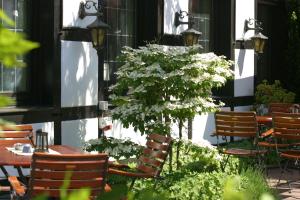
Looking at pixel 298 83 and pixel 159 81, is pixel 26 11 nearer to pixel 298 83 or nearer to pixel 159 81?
pixel 159 81

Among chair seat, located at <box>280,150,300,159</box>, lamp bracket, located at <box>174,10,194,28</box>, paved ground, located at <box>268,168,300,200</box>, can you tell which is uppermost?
lamp bracket, located at <box>174,10,194,28</box>

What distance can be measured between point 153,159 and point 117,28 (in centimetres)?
401

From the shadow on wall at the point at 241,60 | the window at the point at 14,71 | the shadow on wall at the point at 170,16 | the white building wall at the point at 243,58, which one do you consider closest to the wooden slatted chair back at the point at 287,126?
the shadow on wall at the point at 170,16

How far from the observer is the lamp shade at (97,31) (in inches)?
285

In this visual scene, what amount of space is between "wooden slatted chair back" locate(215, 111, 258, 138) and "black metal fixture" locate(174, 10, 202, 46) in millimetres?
1908

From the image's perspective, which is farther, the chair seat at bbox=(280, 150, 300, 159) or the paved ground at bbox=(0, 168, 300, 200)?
the chair seat at bbox=(280, 150, 300, 159)

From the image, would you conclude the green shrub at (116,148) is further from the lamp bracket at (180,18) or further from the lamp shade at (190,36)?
the lamp bracket at (180,18)

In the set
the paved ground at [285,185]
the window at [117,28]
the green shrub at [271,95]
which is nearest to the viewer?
the paved ground at [285,185]

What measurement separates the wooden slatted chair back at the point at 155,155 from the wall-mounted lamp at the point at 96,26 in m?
2.35

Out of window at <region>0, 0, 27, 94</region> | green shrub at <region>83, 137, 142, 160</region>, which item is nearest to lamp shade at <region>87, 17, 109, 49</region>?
window at <region>0, 0, 27, 94</region>

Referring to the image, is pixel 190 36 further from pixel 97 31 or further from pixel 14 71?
pixel 14 71

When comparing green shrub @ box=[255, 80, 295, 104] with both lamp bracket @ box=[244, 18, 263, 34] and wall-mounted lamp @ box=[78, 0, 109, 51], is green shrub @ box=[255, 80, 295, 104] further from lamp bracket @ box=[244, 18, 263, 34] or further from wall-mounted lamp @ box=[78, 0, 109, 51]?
wall-mounted lamp @ box=[78, 0, 109, 51]

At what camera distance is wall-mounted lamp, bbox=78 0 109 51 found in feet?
23.8

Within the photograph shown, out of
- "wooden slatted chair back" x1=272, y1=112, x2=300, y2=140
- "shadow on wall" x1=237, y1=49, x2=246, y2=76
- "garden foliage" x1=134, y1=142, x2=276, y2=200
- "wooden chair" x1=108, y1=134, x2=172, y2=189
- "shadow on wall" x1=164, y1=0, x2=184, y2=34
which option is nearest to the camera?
"wooden chair" x1=108, y1=134, x2=172, y2=189
